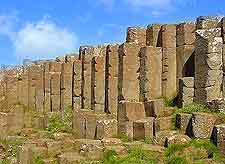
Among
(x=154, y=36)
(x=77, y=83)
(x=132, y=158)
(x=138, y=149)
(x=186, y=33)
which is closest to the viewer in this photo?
(x=132, y=158)

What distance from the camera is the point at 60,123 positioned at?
82.6ft

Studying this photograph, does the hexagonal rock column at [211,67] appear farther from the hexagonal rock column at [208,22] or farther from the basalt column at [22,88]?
the basalt column at [22,88]

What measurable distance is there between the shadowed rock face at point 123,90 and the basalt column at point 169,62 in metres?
0.04

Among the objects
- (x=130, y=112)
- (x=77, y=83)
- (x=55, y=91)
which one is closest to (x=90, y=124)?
(x=130, y=112)

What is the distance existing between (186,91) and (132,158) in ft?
16.2

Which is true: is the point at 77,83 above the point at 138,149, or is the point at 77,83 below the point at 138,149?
above

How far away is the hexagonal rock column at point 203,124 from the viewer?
714 inches

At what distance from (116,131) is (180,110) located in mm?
2559

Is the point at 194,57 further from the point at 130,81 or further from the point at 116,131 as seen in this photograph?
the point at 116,131

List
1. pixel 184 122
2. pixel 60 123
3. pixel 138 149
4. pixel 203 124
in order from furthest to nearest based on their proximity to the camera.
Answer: pixel 60 123 → pixel 184 122 → pixel 203 124 → pixel 138 149

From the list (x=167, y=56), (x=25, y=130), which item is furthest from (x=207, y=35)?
(x=25, y=130)

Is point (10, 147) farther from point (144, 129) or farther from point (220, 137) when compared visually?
point (220, 137)

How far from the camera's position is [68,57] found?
97.1 ft

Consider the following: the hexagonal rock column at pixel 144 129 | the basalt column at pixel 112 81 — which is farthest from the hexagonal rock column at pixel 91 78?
the hexagonal rock column at pixel 144 129
